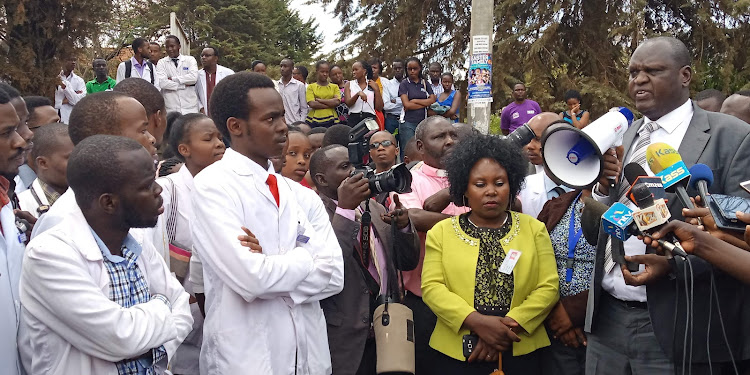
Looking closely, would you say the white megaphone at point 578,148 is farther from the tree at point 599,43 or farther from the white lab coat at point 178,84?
the tree at point 599,43

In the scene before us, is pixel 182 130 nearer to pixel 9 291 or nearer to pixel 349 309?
pixel 349 309

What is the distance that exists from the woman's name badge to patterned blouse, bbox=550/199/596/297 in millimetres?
375

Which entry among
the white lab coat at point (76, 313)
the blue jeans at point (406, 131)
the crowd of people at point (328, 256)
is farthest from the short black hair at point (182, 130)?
the blue jeans at point (406, 131)

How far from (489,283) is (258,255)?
151cm

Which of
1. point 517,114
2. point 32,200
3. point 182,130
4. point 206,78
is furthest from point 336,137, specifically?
point 517,114

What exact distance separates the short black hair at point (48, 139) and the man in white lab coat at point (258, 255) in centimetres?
117

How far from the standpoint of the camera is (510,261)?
382cm

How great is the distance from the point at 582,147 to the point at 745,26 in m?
10.9

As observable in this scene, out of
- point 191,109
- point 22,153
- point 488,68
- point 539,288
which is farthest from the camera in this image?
point 191,109

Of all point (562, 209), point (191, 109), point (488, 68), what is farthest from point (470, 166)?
point (191, 109)

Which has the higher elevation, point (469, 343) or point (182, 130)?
point (182, 130)

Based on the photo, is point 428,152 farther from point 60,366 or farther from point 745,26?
point 745,26

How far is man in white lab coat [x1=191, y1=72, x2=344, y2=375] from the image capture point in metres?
2.97

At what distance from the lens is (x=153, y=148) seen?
355 cm
